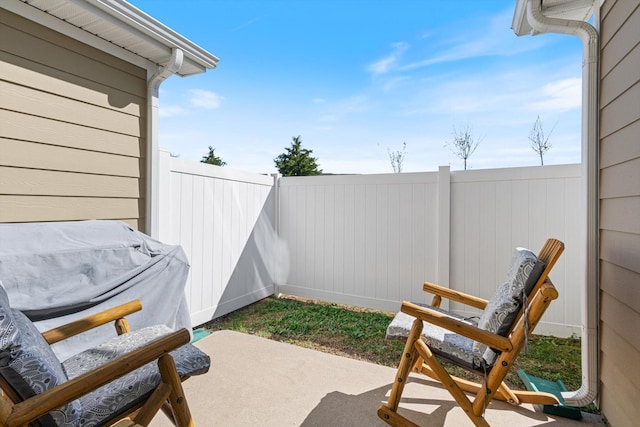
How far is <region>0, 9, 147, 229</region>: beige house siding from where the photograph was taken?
186cm

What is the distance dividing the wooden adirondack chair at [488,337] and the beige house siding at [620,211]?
0.31 m

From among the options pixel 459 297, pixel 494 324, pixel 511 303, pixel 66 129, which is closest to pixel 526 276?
pixel 511 303

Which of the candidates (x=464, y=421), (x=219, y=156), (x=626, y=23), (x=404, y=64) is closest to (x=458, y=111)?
(x=404, y=64)

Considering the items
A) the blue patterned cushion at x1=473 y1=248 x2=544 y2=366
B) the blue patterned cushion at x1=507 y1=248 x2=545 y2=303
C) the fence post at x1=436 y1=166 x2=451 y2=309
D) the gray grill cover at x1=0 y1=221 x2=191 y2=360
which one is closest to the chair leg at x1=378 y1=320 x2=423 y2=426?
the blue patterned cushion at x1=473 y1=248 x2=544 y2=366

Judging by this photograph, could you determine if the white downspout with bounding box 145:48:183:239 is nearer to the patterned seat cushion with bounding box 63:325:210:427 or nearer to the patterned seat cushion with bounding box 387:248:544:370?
the patterned seat cushion with bounding box 63:325:210:427

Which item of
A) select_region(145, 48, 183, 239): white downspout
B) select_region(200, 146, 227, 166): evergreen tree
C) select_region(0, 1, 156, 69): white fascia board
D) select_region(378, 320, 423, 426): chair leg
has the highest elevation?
select_region(200, 146, 227, 166): evergreen tree

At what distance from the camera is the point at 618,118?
173 cm

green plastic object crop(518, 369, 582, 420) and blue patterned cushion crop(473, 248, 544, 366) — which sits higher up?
blue patterned cushion crop(473, 248, 544, 366)

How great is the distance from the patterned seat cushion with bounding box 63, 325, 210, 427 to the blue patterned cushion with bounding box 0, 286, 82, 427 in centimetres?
8

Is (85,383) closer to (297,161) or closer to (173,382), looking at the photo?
(173,382)

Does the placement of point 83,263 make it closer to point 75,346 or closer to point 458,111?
point 75,346

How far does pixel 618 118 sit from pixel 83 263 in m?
3.10

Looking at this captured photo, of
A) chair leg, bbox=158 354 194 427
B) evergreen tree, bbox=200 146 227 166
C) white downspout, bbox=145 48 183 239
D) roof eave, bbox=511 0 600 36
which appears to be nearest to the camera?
chair leg, bbox=158 354 194 427

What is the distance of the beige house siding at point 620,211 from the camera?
5.05 feet
